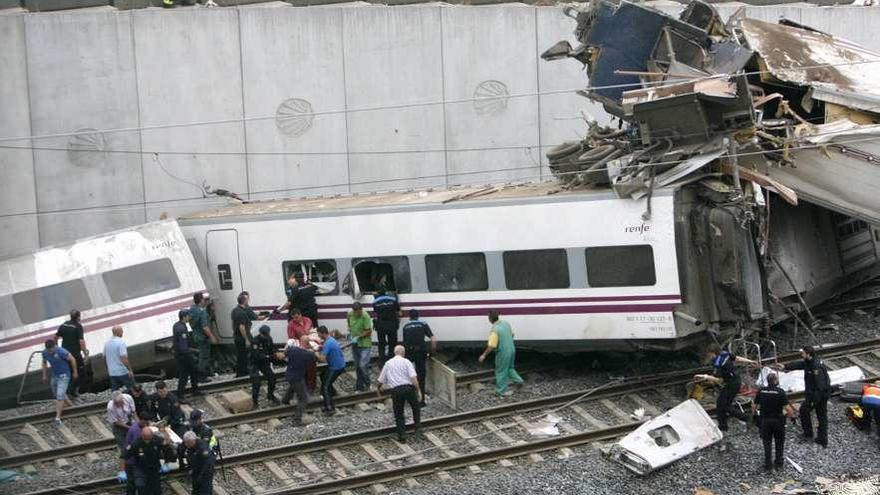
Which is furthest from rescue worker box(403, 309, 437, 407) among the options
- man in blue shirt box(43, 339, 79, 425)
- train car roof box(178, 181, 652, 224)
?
man in blue shirt box(43, 339, 79, 425)

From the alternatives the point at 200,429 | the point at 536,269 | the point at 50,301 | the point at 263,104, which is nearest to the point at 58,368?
the point at 50,301

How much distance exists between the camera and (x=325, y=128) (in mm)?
28000

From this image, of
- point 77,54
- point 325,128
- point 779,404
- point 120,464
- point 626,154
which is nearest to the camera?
point 779,404

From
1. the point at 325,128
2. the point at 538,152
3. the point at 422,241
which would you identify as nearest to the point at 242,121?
the point at 325,128

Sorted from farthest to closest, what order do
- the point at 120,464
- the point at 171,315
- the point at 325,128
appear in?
1. the point at 325,128
2. the point at 171,315
3. the point at 120,464

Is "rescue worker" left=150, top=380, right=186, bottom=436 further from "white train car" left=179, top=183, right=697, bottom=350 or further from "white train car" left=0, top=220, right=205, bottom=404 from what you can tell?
"white train car" left=179, top=183, right=697, bottom=350

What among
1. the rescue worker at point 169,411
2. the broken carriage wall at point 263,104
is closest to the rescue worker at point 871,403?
the rescue worker at point 169,411

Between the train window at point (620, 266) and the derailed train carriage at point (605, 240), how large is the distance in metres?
0.02

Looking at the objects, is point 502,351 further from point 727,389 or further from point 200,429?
point 200,429

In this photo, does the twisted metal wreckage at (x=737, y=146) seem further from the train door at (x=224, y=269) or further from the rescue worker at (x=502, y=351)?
the train door at (x=224, y=269)

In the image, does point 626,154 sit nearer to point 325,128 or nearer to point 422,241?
point 422,241

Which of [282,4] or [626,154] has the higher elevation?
[282,4]

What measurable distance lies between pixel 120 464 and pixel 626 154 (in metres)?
8.44

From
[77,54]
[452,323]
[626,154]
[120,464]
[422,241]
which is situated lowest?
[120,464]
